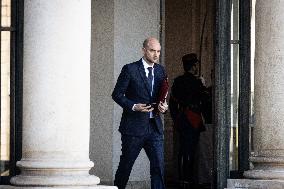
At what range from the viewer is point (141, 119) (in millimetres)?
14742

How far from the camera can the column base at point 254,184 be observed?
15.2 metres

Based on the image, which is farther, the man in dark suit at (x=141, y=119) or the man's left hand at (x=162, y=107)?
the man in dark suit at (x=141, y=119)

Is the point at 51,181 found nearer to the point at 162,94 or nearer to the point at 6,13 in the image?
the point at 162,94

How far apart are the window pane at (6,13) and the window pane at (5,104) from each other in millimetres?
113

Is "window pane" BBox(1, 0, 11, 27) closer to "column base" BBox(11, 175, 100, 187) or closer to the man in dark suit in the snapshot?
the man in dark suit

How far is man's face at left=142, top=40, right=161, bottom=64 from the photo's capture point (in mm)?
14672

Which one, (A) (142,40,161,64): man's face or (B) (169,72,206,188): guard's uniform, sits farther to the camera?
(B) (169,72,206,188): guard's uniform

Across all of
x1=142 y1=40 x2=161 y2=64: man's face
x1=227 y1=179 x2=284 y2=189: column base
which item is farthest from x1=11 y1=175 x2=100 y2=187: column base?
x1=227 y1=179 x2=284 y2=189: column base

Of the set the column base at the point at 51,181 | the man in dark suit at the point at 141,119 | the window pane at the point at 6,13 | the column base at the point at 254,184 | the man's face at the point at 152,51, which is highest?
the window pane at the point at 6,13

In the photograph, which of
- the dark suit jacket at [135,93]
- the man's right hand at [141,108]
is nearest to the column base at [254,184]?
the dark suit jacket at [135,93]

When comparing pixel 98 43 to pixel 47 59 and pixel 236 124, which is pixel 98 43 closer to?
pixel 236 124

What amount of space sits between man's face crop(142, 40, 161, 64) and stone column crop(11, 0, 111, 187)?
1.22 meters

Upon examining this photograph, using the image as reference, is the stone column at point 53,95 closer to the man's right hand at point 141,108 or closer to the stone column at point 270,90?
the man's right hand at point 141,108

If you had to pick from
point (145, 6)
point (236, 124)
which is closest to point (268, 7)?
point (236, 124)
